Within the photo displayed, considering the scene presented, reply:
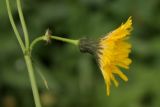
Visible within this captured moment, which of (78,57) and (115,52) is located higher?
(115,52)

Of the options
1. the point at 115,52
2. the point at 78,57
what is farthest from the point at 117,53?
the point at 78,57

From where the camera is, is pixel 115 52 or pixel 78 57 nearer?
pixel 115 52

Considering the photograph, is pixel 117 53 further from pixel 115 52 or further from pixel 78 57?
pixel 78 57

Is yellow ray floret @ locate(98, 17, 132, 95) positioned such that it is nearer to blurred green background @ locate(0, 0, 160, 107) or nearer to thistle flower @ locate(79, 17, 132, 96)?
thistle flower @ locate(79, 17, 132, 96)

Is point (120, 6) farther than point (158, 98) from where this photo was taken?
Yes

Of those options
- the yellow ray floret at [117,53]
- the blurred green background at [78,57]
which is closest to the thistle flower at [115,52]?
the yellow ray floret at [117,53]

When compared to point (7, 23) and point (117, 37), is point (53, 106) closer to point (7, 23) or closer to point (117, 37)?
point (7, 23)

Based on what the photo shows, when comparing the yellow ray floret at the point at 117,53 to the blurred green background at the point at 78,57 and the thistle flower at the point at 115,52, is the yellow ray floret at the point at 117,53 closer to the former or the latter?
the thistle flower at the point at 115,52

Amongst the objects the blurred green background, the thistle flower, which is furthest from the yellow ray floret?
the blurred green background

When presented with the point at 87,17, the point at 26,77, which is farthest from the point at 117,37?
the point at 87,17
